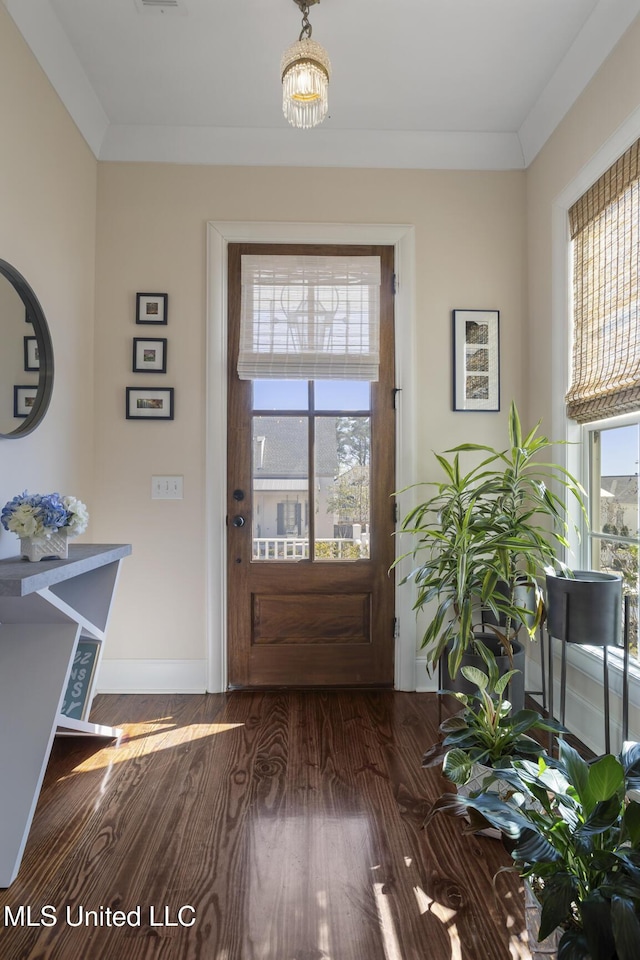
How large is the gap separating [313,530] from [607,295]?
5.56 ft

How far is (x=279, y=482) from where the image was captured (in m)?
2.84

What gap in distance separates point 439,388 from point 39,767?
2319 millimetres

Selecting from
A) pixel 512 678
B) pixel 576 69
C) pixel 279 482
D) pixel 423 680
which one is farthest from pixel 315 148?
pixel 423 680

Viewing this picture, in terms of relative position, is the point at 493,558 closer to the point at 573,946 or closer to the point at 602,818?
the point at 602,818

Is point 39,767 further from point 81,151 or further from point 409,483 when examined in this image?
point 81,151

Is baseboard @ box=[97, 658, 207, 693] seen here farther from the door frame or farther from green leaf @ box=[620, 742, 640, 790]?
green leaf @ box=[620, 742, 640, 790]

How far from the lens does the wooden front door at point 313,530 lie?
283 cm

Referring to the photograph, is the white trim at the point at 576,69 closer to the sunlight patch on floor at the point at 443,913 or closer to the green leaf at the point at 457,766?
the green leaf at the point at 457,766

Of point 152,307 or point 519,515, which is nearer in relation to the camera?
point 519,515

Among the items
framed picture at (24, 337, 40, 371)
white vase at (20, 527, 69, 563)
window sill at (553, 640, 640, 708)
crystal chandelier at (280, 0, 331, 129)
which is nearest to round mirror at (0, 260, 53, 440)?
framed picture at (24, 337, 40, 371)

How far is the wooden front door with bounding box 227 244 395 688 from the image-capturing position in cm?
283

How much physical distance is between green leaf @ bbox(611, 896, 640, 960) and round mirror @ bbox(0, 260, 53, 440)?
6.93 feet

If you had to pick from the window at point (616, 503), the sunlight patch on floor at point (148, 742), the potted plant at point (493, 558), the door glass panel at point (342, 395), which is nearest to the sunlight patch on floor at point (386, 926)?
the potted plant at point (493, 558)

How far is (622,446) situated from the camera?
2176mm
